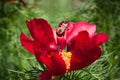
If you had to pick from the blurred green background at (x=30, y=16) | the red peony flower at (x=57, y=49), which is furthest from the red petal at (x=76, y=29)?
the blurred green background at (x=30, y=16)

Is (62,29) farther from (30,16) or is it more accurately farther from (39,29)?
(30,16)

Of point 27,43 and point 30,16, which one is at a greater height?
point 30,16

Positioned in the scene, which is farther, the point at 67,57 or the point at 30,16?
the point at 30,16

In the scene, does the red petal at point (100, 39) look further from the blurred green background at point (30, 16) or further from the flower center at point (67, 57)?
the blurred green background at point (30, 16)

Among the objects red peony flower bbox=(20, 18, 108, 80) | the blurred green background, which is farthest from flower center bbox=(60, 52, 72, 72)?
the blurred green background

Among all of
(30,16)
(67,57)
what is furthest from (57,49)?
(30,16)

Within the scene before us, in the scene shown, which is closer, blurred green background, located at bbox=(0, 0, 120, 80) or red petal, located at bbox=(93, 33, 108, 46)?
red petal, located at bbox=(93, 33, 108, 46)

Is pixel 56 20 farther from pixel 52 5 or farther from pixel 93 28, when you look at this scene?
pixel 52 5

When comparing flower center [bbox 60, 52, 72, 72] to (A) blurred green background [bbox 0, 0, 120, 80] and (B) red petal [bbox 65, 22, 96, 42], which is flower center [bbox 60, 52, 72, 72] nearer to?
(B) red petal [bbox 65, 22, 96, 42]
